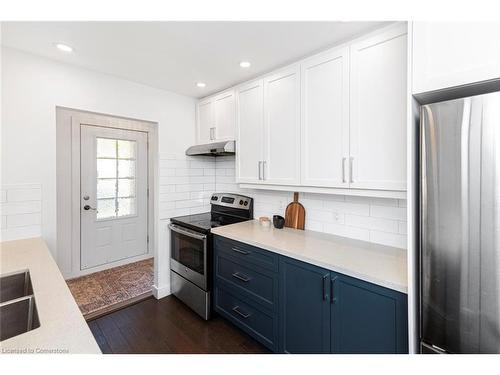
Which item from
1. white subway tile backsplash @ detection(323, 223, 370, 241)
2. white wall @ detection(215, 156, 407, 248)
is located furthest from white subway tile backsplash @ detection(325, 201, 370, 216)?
white subway tile backsplash @ detection(323, 223, 370, 241)

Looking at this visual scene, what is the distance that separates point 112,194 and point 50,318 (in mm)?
2919

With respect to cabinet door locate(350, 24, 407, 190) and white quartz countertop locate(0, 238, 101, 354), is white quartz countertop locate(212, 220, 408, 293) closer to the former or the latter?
cabinet door locate(350, 24, 407, 190)

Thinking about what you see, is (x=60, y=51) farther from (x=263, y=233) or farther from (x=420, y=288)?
(x=420, y=288)

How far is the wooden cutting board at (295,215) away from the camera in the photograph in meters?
2.27

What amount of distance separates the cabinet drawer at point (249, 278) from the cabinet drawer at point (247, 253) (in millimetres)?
50

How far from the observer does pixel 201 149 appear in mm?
2668

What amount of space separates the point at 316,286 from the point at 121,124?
11.1ft

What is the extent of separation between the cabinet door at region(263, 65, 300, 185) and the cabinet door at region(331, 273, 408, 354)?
2.89 ft

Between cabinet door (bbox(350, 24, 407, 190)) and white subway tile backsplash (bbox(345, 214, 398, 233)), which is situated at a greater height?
cabinet door (bbox(350, 24, 407, 190))

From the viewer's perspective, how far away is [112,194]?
11.5ft

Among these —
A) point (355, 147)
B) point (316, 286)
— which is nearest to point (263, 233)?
point (316, 286)

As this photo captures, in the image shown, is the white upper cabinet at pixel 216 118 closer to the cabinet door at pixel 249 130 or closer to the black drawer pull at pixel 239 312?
the cabinet door at pixel 249 130

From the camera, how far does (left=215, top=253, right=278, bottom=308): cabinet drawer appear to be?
1.80m

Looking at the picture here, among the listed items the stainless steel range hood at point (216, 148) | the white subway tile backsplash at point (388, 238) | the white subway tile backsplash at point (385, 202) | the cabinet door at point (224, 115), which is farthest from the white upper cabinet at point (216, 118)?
the white subway tile backsplash at point (388, 238)
